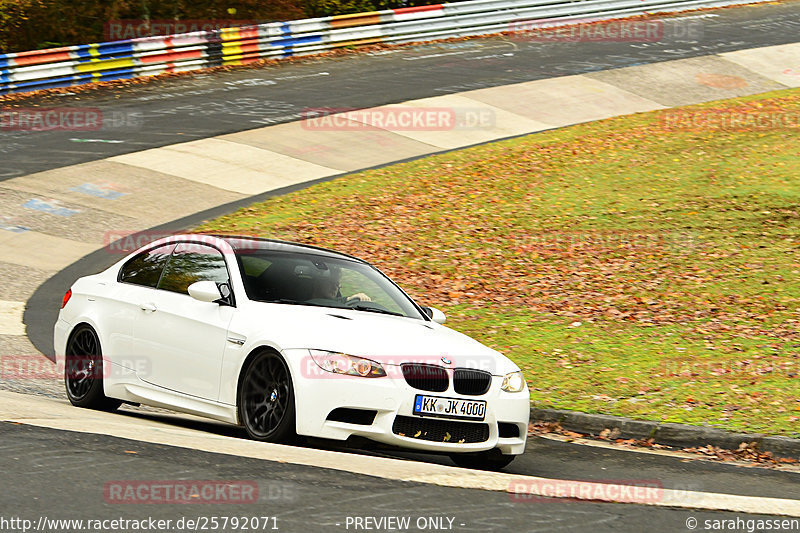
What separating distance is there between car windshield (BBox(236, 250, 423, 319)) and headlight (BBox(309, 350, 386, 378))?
91cm

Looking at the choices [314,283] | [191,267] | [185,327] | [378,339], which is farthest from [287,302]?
[191,267]

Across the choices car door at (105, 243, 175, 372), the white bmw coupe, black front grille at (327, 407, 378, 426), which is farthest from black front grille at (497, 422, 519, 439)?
car door at (105, 243, 175, 372)

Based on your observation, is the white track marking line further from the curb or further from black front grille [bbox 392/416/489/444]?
black front grille [bbox 392/416/489/444]

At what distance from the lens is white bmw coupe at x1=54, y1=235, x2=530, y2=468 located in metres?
7.30

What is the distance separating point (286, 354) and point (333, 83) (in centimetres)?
2142

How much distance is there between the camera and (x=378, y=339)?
7484mm

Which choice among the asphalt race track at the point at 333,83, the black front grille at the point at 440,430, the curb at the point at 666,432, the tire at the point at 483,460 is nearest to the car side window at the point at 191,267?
the black front grille at the point at 440,430

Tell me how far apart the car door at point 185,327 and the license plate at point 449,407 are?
156cm

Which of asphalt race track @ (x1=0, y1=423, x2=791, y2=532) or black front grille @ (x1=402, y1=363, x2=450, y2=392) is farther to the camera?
black front grille @ (x1=402, y1=363, x2=450, y2=392)

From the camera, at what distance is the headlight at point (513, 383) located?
7866mm

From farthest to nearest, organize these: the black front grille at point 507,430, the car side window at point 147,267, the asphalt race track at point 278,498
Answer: the car side window at point 147,267, the black front grille at point 507,430, the asphalt race track at point 278,498

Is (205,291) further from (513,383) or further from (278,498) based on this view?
(278,498)

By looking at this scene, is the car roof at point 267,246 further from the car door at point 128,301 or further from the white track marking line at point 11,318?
the white track marking line at point 11,318

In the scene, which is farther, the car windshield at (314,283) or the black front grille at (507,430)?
the car windshield at (314,283)
